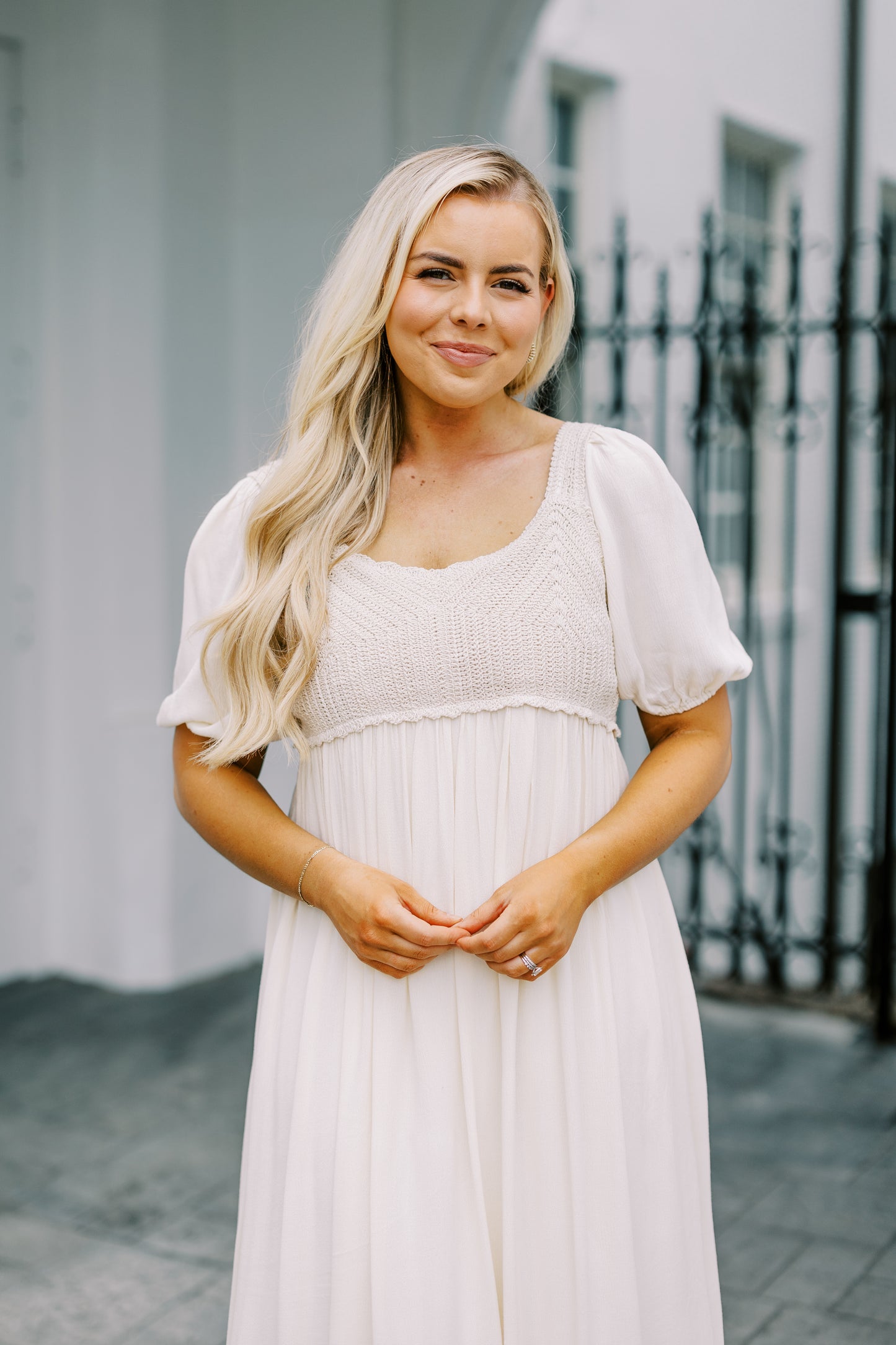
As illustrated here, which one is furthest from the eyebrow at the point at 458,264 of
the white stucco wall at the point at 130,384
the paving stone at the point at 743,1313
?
the white stucco wall at the point at 130,384

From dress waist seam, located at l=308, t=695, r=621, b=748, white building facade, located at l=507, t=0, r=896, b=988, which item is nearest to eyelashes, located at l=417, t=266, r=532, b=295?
dress waist seam, located at l=308, t=695, r=621, b=748

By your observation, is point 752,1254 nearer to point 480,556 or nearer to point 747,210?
point 480,556

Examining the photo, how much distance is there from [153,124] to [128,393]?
888 millimetres

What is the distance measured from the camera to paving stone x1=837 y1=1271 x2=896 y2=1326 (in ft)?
9.22

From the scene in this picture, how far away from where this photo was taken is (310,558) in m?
1.67

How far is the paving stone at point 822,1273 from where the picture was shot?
9.43ft

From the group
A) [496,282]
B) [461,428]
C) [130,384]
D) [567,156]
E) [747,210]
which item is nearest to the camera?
[496,282]

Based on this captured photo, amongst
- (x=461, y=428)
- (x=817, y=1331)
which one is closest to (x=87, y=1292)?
(x=817, y=1331)

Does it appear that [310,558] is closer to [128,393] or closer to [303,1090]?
[303,1090]

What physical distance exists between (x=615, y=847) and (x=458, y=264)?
2.36ft

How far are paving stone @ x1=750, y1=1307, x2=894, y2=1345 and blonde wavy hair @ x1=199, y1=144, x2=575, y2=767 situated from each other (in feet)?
5.94

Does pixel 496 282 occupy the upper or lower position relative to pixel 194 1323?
upper

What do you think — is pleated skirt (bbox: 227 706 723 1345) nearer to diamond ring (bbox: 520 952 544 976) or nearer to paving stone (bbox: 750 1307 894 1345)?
diamond ring (bbox: 520 952 544 976)

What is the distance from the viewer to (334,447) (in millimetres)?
1735
